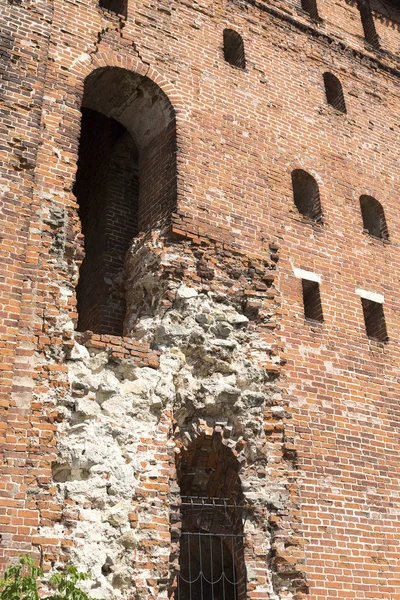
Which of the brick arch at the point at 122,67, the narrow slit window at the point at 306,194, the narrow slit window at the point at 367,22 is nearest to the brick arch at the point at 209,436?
the narrow slit window at the point at 306,194

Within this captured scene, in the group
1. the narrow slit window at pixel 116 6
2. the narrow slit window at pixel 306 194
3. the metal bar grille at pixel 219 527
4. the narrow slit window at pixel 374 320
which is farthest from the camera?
the narrow slit window at pixel 306 194

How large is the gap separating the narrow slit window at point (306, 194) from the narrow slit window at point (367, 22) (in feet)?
15.0

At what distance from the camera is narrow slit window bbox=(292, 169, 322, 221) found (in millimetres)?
9773

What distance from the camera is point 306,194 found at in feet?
32.9

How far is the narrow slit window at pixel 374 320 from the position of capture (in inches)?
373

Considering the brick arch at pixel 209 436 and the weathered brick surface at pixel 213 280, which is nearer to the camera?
the weathered brick surface at pixel 213 280

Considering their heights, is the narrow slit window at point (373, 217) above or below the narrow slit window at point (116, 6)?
below

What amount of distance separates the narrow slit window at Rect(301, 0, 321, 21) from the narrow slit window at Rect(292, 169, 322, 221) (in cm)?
367

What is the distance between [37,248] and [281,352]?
10.1 ft

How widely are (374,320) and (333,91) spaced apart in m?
4.16

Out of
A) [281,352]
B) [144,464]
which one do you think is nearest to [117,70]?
[281,352]

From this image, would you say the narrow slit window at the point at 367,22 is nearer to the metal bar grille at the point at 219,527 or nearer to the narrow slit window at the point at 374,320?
the narrow slit window at the point at 374,320

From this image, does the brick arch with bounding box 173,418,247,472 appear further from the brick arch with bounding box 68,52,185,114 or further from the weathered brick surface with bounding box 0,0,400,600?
the brick arch with bounding box 68,52,185,114

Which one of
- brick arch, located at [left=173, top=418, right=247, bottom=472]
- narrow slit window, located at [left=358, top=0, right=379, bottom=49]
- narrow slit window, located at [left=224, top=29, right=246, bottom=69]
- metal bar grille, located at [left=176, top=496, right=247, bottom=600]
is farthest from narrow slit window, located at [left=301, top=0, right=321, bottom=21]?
metal bar grille, located at [left=176, top=496, right=247, bottom=600]
